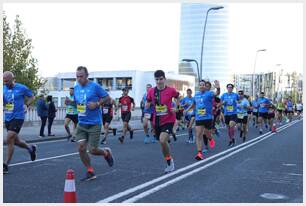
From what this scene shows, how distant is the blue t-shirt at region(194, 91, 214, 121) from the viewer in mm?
10758

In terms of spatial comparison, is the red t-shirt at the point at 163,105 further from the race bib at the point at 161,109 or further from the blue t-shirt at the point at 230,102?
the blue t-shirt at the point at 230,102

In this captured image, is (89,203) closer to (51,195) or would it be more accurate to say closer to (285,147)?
(51,195)

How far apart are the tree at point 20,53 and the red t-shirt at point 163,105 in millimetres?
35995

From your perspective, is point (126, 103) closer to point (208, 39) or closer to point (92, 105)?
point (92, 105)

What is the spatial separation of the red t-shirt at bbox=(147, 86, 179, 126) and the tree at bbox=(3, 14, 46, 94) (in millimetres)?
35995

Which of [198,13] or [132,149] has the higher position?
[198,13]

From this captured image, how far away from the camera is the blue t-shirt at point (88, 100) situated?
7500 millimetres

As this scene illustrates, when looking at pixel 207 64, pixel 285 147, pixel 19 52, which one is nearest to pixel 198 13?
pixel 207 64

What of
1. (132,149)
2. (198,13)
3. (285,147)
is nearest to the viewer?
(132,149)

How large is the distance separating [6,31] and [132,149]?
34.6 meters

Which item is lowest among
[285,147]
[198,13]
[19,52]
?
[285,147]

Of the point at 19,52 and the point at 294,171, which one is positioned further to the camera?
the point at 19,52

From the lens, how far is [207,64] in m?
167

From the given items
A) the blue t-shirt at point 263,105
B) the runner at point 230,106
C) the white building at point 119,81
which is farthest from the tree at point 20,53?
the white building at point 119,81
